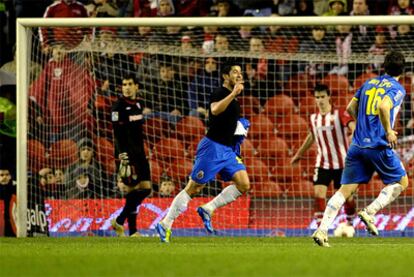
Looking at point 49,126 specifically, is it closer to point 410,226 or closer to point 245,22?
point 245,22

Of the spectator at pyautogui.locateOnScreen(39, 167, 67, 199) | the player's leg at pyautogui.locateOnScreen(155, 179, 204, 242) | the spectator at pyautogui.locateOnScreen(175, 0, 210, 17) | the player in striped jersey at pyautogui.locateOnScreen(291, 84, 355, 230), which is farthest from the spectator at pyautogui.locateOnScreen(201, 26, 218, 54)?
the player's leg at pyautogui.locateOnScreen(155, 179, 204, 242)

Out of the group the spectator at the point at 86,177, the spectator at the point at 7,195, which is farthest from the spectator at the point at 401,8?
the spectator at the point at 7,195

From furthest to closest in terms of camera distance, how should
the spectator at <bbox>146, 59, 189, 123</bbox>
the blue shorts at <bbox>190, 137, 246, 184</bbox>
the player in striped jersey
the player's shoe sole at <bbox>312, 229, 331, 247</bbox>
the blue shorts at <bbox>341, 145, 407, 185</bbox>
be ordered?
the spectator at <bbox>146, 59, 189, 123</bbox> < the player in striped jersey < the blue shorts at <bbox>190, 137, 246, 184</bbox> < the blue shorts at <bbox>341, 145, 407, 185</bbox> < the player's shoe sole at <bbox>312, 229, 331, 247</bbox>

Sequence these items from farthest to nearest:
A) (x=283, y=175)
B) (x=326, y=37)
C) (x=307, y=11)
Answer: (x=307, y=11) → (x=326, y=37) → (x=283, y=175)

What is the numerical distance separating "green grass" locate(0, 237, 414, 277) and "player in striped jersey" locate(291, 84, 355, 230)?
2750 millimetres

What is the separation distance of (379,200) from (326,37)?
21.9ft

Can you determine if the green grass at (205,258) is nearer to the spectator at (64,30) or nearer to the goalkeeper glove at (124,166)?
the goalkeeper glove at (124,166)

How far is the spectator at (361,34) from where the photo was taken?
18577 millimetres

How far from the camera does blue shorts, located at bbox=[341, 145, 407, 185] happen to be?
12430mm

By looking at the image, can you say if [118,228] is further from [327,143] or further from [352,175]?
[352,175]

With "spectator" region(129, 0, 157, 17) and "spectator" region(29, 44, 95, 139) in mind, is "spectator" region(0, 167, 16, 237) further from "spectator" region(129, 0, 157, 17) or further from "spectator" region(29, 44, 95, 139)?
"spectator" region(129, 0, 157, 17)

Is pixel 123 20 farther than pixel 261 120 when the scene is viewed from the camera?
No

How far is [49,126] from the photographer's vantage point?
17719mm

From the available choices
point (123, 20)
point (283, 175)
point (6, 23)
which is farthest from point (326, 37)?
point (6, 23)
